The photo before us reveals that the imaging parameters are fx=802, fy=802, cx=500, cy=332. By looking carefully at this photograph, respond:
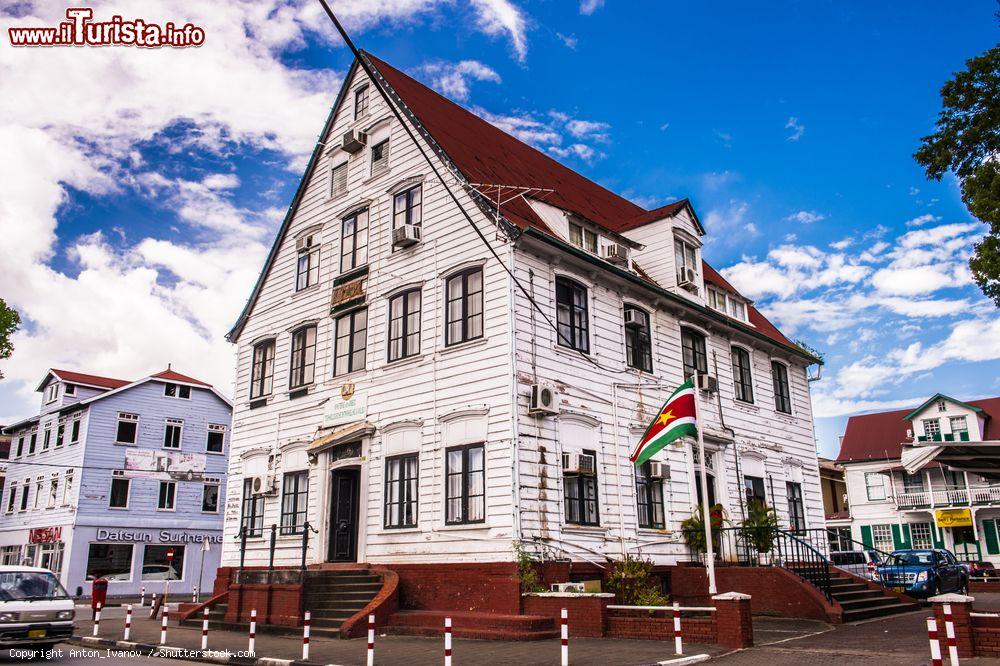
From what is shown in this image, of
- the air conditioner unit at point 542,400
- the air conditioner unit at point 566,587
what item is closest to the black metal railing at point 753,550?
the air conditioner unit at point 566,587

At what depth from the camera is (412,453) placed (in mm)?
18531

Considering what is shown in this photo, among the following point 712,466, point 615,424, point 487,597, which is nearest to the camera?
point 487,597

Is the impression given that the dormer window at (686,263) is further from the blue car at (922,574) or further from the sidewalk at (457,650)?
the sidewalk at (457,650)

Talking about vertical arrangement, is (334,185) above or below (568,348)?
above

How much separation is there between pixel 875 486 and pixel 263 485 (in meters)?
37.8

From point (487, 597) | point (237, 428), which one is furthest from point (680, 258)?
point (237, 428)

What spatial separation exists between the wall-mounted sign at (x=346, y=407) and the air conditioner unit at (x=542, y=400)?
513 centimetres

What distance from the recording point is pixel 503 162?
22.9 m

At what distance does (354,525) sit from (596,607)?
7.51 m

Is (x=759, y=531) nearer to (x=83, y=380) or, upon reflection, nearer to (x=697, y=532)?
(x=697, y=532)

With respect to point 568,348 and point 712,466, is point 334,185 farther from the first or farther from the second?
point 712,466

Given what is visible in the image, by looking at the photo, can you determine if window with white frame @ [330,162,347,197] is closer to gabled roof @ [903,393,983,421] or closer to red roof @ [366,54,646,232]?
red roof @ [366,54,646,232]

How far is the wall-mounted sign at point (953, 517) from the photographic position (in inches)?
1648

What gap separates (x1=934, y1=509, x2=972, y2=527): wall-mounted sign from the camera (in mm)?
41850
